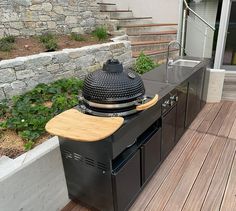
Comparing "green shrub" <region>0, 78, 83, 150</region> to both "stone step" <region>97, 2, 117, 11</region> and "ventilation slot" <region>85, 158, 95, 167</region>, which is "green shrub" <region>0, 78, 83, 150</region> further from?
"stone step" <region>97, 2, 117, 11</region>

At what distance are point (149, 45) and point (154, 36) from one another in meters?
0.42

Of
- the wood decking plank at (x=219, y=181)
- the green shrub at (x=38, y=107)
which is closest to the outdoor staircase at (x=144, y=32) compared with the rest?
the green shrub at (x=38, y=107)

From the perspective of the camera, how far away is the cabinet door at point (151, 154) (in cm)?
188

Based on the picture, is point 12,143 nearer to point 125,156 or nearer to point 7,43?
point 125,156

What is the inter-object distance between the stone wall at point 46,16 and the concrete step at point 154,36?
3.11ft

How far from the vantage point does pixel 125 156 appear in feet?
5.50

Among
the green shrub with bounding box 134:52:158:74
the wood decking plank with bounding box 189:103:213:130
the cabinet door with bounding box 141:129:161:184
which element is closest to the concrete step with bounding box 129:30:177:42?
the green shrub with bounding box 134:52:158:74

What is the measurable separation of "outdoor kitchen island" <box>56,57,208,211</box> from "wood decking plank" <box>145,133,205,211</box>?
6.6 inches

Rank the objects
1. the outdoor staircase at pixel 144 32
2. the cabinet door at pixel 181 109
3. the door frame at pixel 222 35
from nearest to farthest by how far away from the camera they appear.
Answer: the cabinet door at pixel 181 109, the door frame at pixel 222 35, the outdoor staircase at pixel 144 32

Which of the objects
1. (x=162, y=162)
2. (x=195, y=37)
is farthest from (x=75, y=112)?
(x=195, y=37)

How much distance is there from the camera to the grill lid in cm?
153

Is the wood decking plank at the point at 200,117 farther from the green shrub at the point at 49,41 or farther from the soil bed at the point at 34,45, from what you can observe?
the green shrub at the point at 49,41

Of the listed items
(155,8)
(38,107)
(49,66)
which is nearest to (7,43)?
(49,66)

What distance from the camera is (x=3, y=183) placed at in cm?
140
